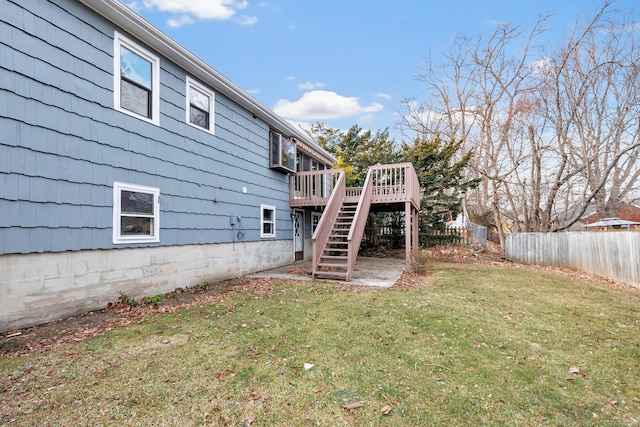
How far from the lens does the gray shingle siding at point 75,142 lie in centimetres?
402

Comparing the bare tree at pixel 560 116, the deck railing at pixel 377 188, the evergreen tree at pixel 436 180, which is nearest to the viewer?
the deck railing at pixel 377 188

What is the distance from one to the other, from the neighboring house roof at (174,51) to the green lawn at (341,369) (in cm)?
507

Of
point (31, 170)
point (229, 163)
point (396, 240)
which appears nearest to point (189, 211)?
point (229, 163)

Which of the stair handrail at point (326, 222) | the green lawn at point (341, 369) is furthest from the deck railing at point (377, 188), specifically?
the green lawn at point (341, 369)

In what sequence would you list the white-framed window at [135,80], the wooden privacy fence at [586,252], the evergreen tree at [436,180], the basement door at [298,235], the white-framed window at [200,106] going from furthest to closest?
the evergreen tree at [436,180]
the basement door at [298,235]
the wooden privacy fence at [586,252]
the white-framed window at [200,106]
the white-framed window at [135,80]

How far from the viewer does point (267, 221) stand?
972 centimetres

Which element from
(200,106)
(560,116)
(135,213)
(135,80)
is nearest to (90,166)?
(135,213)

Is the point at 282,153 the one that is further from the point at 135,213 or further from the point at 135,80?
the point at 135,213

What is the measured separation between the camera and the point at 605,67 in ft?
40.7

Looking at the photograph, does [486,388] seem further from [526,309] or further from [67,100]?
[67,100]

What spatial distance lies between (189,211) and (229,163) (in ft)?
6.25

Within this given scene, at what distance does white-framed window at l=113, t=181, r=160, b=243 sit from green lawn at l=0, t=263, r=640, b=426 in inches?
66.5

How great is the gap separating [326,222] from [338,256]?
3.17ft

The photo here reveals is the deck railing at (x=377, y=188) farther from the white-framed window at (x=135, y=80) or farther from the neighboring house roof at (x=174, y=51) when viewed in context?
the white-framed window at (x=135, y=80)
